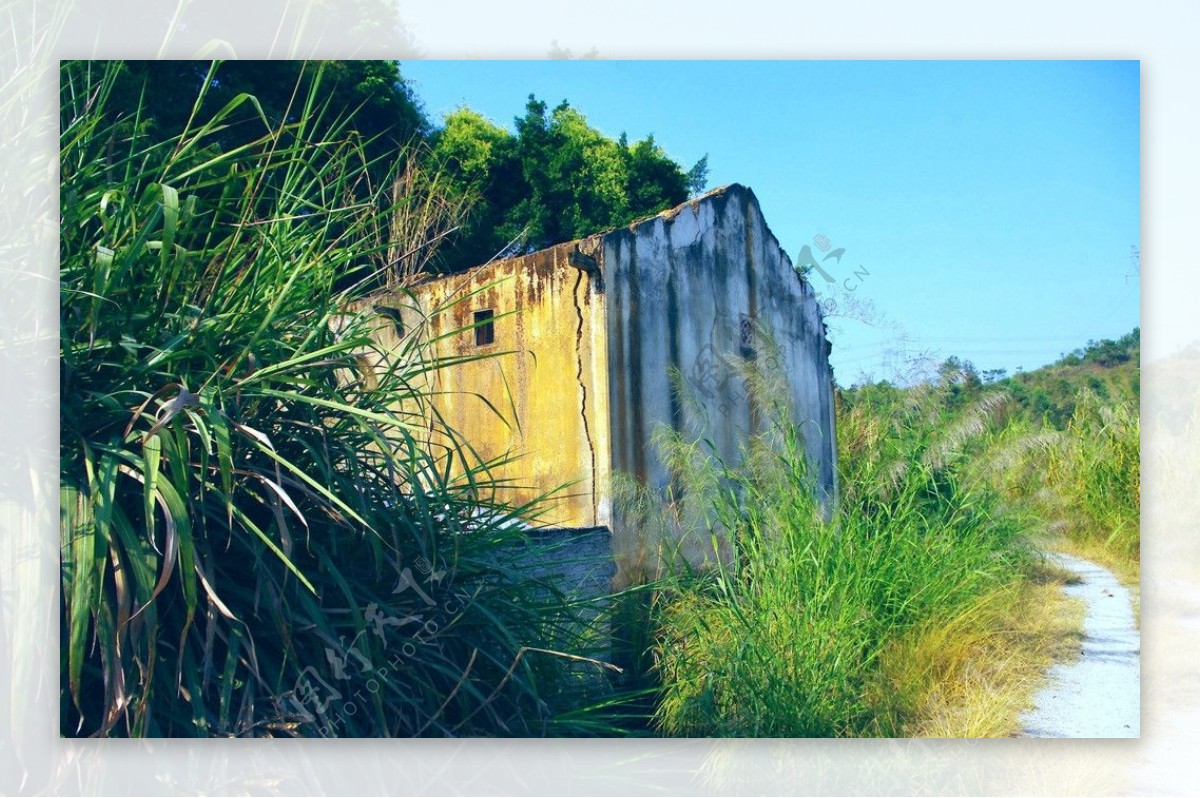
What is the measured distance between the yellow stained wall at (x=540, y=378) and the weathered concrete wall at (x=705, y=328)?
2.9 inches

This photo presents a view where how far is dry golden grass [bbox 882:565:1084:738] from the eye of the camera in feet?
11.0

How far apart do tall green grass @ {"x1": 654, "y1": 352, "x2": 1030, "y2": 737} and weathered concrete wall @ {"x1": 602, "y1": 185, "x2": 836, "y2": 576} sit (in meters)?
0.14

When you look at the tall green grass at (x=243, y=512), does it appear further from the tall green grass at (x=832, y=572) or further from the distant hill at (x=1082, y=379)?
the distant hill at (x=1082, y=379)

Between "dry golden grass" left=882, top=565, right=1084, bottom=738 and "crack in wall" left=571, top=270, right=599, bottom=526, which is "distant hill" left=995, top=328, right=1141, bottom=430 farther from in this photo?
"crack in wall" left=571, top=270, right=599, bottom=526

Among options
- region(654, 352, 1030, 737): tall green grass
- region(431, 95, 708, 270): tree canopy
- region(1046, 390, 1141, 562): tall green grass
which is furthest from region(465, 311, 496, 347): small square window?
region(1046, 390, 1141, 562): tall green grass

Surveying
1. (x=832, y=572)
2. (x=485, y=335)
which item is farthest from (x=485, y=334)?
(x=832, y=572)

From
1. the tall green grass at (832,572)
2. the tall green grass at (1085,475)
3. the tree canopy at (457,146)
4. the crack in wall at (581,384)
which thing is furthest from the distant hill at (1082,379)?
the crack in wall at (581,384)

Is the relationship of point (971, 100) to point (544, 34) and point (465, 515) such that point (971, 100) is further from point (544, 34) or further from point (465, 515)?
point (465, 515)

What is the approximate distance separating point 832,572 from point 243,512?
1.78 metres

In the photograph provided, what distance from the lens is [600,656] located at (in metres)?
3.48

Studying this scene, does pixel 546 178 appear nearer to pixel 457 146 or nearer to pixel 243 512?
pixel 457 146

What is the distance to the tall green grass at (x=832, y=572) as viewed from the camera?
133 inches

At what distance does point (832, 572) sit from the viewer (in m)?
3.55

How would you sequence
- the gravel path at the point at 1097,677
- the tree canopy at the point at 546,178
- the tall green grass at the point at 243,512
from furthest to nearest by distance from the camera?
the tree canopy at the point at 546,178, the gravel path at the point at 1097,677, the tall green grass at the point at 243,512
